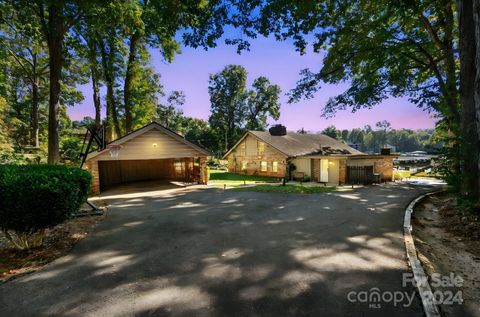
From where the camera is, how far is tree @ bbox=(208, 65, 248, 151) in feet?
158

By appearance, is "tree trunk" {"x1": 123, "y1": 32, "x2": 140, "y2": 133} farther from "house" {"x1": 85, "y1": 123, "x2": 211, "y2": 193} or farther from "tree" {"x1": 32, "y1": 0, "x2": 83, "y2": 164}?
"tree" {"x1": 32, "y1": 0, "x2": 83, "y2": 164}

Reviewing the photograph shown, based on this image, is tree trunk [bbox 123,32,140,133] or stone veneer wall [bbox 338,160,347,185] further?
stone veneer wall [bbox 338,160,347,185]

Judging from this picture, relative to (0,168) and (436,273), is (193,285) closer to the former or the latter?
(436,273)

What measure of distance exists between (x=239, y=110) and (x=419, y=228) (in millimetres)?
44846

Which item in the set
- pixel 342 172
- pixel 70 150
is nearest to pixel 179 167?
pixel 70 150

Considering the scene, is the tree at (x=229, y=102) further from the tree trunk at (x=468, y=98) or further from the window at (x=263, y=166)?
the tree trunk at (x=468, y=98)

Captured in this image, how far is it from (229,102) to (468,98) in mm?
42535

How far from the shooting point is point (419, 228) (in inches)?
270

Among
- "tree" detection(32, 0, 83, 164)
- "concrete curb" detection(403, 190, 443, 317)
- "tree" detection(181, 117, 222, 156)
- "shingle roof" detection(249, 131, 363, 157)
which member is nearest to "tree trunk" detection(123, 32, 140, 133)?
"tree" detection(32, 0, 83, 164)

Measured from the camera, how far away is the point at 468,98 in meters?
9.07

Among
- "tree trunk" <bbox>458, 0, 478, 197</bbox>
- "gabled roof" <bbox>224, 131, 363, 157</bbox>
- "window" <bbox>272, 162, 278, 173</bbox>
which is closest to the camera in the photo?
"tree trunk" <bbox>458, 0, 478, 197</bbox>

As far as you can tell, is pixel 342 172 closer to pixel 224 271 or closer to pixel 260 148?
pixel 260 148

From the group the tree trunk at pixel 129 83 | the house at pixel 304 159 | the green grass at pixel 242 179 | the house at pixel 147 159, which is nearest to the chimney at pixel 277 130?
the house at pixel 304 159

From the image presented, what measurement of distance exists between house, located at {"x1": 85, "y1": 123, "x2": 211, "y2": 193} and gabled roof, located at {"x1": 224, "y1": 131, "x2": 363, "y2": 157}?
1133 centimetres
